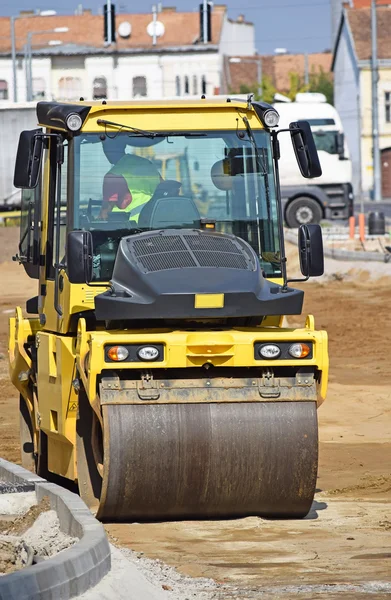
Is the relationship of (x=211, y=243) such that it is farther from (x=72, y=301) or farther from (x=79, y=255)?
(x=72, y=301)

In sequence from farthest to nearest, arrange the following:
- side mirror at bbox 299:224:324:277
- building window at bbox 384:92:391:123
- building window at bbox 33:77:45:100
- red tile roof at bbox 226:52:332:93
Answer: red tile roof at bbox 226:52:332:93
building window at bbox 33:77:45:100
building window at bbox 384:92:391:123
side mirror at bbox 299:224:324:277

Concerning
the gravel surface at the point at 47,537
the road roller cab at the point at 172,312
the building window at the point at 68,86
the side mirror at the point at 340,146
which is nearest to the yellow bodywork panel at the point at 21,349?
the road roller cab at the point at 172,312

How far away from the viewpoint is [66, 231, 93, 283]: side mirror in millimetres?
8398

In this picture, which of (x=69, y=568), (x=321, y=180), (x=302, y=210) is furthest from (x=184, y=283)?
(x=321, y=180)

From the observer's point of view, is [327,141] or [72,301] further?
[327,141]

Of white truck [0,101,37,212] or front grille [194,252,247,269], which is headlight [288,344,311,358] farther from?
white truck [0,101,37,212]

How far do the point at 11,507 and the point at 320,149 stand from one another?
1158 inches

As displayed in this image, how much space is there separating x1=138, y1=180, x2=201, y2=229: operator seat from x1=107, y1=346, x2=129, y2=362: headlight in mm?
1194

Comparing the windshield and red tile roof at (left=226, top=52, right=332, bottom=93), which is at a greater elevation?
red tile roof at (left=226, top=52, right=332, bottom=93)

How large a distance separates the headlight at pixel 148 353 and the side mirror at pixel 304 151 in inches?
69.3

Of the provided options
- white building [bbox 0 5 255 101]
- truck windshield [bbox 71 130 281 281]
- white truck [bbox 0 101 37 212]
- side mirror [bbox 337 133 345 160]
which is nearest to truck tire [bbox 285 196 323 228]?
side mirror [bbox 337 133 345 160]

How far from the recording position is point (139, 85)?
84.8 m

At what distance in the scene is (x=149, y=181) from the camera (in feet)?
29.3

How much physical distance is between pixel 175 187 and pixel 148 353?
147cm
